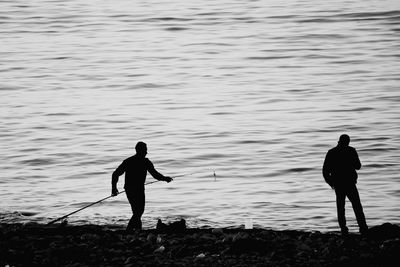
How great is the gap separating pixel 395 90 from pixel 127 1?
36.0 meters

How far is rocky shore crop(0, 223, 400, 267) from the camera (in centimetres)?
1037

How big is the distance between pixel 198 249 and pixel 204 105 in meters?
24.2

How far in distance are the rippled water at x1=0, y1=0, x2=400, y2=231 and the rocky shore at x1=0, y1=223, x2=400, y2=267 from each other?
5347 mm

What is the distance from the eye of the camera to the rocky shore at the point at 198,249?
10.4m

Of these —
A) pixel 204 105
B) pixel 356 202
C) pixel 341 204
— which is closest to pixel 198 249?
pixel 341 204

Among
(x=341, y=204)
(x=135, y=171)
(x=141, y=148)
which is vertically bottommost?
(x=341, y=204)

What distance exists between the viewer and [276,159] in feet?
83.9

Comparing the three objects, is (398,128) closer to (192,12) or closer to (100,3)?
(192,12)

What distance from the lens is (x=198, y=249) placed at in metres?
11.1

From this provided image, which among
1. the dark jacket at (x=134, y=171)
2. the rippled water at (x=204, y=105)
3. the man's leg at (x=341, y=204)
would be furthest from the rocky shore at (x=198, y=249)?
the rippled water at (x=204, y=105)

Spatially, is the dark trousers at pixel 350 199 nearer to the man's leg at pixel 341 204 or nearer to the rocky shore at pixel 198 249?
the man's leg at pixel 341 204

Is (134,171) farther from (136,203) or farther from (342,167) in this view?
(342,167)

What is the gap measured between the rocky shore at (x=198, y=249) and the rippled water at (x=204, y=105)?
5.35 metres

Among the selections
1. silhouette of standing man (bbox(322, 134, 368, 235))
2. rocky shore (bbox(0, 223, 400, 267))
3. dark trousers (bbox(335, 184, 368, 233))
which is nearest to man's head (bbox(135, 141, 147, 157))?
rocky shore (bbox(0, 223, 400, 267))
